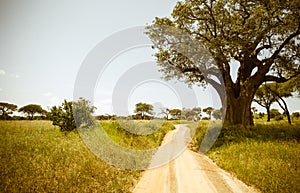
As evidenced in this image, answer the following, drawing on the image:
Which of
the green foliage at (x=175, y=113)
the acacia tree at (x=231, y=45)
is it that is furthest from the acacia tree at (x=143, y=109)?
the acacia tree at (x=231, y=45)

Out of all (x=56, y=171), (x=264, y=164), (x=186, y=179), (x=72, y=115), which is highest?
(x=72, y=115)

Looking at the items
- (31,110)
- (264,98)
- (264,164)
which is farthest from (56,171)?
(31,110)

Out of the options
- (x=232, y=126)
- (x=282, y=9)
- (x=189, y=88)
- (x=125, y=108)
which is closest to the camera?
(x=282, y=9)

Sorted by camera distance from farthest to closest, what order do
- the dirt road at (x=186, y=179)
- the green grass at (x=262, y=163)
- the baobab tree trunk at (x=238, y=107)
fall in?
the baobab tree trunk at (x=238, y=107), the green grass at (x=262, y=163), the dirt road at (x=186, y=179)

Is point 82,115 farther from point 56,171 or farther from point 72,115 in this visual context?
point 56,171

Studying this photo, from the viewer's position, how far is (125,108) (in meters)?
21.6

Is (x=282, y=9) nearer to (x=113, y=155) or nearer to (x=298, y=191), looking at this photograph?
(x=298, y=191)

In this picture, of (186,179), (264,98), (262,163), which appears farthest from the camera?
(264,98)

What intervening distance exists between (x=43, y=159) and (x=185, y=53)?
17076mm

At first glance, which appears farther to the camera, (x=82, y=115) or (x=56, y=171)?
(x=82, y=115)

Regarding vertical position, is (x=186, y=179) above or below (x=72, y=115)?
below

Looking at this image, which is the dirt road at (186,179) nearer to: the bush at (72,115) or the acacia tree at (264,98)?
the bush at (72,115)

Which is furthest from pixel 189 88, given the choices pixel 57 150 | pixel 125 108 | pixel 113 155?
pixel 57 150

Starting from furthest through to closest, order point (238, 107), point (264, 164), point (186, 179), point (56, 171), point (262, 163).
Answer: point (238, 107) < point (262, 163) < point (264, 164) < point (186, 179) < point (56, 171)
